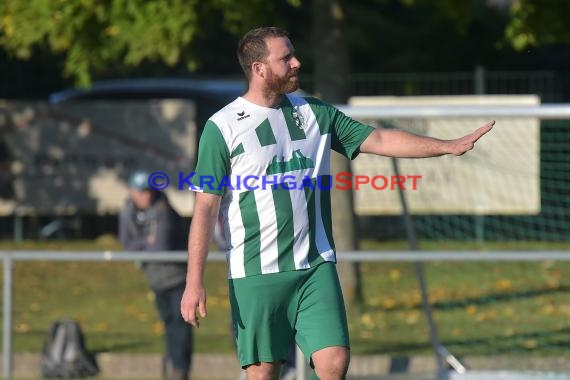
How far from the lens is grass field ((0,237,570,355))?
10.9m

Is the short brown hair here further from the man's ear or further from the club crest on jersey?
the club crest on jersey

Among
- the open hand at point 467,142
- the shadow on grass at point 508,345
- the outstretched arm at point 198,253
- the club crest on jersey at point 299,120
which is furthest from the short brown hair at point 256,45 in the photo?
the shadow on grass at point 508,345

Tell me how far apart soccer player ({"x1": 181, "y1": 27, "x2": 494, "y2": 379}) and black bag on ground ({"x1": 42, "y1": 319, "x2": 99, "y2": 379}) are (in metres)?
5.11

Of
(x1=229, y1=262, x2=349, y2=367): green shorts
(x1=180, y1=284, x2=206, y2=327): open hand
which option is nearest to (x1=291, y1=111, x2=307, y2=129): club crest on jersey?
(x1=229, y1=262, x2=349, y2=367): green shorts

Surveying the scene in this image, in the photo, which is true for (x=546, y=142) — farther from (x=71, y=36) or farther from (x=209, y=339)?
(x=71, y=36)

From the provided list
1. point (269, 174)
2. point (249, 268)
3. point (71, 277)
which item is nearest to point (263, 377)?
Answer: point (249, 268)

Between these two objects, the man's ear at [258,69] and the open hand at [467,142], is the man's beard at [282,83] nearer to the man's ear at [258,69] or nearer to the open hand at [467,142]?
the man's ear at [258,69]

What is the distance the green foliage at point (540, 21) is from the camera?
13.1m

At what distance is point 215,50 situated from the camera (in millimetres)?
29641

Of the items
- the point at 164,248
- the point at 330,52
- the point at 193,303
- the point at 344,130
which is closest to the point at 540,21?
the point at 330,52

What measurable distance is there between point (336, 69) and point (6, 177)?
9.38 metres

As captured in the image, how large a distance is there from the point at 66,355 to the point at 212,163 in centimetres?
544

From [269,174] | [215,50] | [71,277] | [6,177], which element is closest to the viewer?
[269,174]

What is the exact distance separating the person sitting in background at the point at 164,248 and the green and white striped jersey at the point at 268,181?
4374mm
